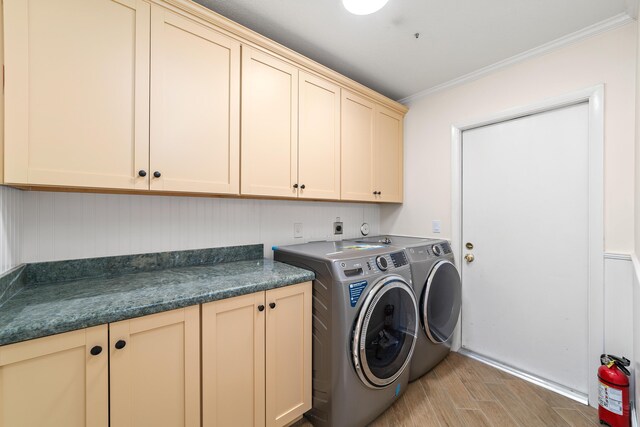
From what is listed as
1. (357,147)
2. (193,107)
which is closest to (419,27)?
(357,147)

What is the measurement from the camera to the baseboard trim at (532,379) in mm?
1723

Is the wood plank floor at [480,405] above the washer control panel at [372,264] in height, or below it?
below

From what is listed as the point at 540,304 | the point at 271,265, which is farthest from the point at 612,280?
the point at 271,265

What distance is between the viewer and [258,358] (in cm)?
130

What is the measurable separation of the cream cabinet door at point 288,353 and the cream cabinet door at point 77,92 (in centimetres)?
93

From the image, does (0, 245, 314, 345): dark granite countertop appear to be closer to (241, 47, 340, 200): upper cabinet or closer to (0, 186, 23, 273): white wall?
(0, 186, 23, 273): white wall

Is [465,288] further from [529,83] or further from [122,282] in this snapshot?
[122,282]

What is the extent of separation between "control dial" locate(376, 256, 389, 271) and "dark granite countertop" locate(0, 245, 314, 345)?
42 centimetres

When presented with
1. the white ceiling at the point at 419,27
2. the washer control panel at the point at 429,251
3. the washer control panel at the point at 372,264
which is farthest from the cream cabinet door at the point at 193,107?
the washer control panel at the point at 429,251

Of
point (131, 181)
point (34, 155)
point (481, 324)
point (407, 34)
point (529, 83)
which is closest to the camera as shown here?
point (34, 155)

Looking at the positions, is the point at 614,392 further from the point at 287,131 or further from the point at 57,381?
the point at 57,381

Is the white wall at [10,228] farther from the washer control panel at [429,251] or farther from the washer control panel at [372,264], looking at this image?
the washer control panel at [429,251]

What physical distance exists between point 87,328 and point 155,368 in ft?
0.99

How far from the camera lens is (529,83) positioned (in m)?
1.92
